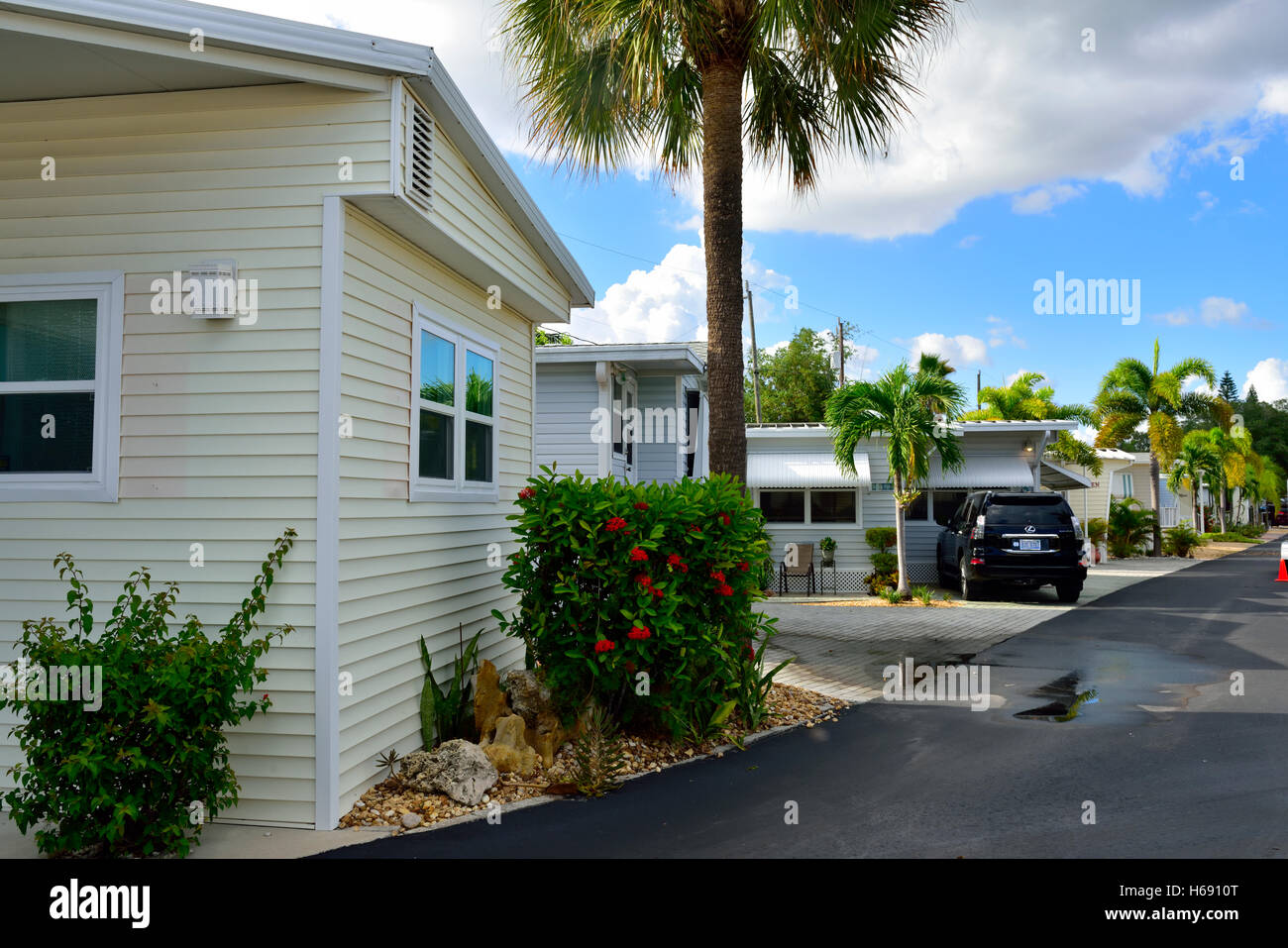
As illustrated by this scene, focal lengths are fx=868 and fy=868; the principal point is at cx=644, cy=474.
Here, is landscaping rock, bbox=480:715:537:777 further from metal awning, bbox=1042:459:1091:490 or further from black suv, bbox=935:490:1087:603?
metal awning, bbox=1042:459:1091:490

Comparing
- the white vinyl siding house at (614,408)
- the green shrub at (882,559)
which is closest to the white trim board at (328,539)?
the white vinyl siding house at (614,408)

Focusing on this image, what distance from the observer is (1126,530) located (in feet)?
94.5

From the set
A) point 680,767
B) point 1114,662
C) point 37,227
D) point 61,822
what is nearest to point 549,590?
A: point 680,767

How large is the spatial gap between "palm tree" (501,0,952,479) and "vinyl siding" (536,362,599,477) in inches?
201

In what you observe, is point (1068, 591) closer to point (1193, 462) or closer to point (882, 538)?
point (882, 538)

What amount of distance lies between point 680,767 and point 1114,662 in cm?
629

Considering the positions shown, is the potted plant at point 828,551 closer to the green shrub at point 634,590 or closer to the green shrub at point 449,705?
the green shrub at point 634,590

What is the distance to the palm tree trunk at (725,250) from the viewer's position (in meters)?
8.23

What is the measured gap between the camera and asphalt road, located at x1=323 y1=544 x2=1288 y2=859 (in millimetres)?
4465

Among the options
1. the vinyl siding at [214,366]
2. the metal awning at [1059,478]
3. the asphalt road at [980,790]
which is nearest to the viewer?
the asphalt road at [980,790]

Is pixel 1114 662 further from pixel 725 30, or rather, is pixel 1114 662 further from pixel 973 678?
pixel 725 30

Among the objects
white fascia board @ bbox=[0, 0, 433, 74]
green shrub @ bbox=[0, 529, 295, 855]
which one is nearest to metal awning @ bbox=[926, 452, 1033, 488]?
white fascia board @ bbox=[0, 0, 433, 74]

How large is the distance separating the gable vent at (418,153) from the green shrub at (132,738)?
267 cm

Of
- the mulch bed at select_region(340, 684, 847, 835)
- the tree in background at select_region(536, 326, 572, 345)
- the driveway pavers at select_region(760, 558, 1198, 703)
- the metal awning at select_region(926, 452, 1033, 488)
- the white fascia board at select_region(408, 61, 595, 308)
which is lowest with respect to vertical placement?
the driveway pavers at select_region(760, 558, 1198, 703)
